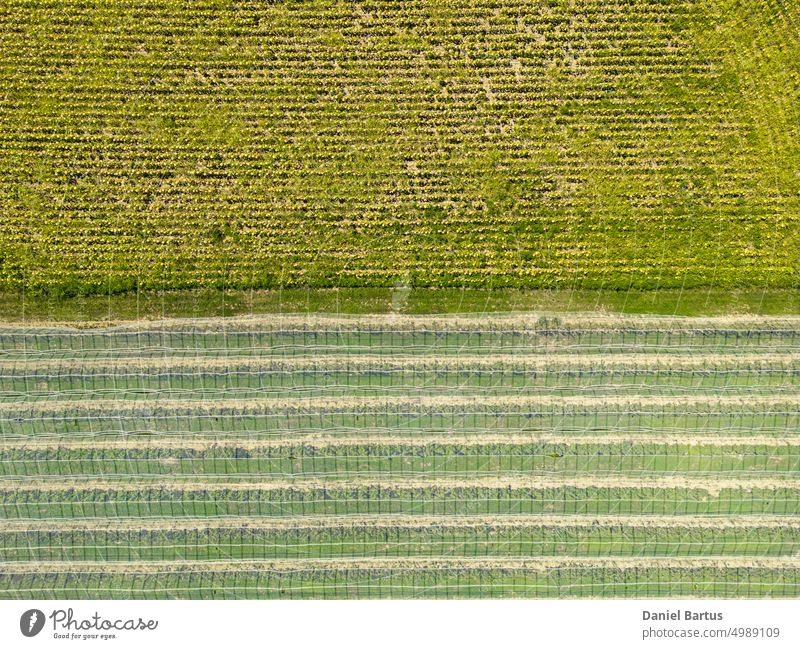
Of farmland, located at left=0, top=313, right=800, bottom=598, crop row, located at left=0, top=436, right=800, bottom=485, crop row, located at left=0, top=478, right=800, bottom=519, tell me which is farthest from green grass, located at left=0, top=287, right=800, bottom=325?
crop row, located at left=0, top=478, right=800, bottom=519

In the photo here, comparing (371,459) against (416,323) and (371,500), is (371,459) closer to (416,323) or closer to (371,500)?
(371,500)

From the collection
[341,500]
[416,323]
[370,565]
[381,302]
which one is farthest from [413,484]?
[381,302]

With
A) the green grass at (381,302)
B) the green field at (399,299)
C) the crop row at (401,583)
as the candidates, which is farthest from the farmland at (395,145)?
the crop row at (401,583)

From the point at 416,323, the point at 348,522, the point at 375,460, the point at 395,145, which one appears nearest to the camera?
the point at 375,460

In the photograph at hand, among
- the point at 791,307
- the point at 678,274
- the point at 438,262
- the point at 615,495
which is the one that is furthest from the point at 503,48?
the point at 615,495

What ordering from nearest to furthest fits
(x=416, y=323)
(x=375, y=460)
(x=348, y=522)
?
(x=375, y=460) < (x=348, y=522) < (x=416, y=323)
